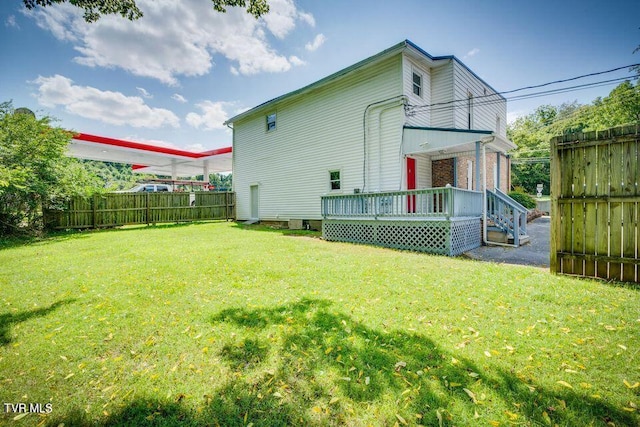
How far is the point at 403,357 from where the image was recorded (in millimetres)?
2658

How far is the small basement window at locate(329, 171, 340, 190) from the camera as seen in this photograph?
13.4 meters

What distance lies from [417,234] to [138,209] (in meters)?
15.8

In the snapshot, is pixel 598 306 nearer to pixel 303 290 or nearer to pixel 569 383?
pixel 569 383

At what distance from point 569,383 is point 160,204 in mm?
19298

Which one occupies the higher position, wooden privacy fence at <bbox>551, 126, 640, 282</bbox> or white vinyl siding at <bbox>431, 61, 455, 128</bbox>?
white vinyl siding at <bbox>431, 61, 455, 128</bbox>

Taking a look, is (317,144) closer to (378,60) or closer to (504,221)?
(378,60)

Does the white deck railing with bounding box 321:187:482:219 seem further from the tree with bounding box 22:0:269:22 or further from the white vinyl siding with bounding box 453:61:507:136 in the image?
the tree with bounding box 22:0:269:22

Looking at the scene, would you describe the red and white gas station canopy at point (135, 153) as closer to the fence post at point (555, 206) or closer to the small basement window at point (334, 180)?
the small basement window at point (334, 180)

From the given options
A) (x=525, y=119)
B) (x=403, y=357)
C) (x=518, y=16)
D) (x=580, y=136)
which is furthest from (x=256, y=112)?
(x=525, y=119)

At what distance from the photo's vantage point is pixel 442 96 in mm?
12172

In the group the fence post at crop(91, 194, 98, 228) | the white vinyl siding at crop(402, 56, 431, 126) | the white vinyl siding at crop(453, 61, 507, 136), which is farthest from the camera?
the fence post at crop(91, 194, 98, 228)

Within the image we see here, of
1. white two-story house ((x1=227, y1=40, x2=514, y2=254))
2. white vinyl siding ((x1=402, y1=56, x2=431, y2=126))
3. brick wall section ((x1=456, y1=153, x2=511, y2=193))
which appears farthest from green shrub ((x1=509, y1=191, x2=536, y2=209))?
white vinyl siding ((x1=402, y1=56, x2=431, y2=126))

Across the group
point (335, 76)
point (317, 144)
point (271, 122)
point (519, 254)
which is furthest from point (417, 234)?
point (271, 122)

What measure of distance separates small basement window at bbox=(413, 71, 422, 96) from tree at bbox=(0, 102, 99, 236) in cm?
→ 1577
